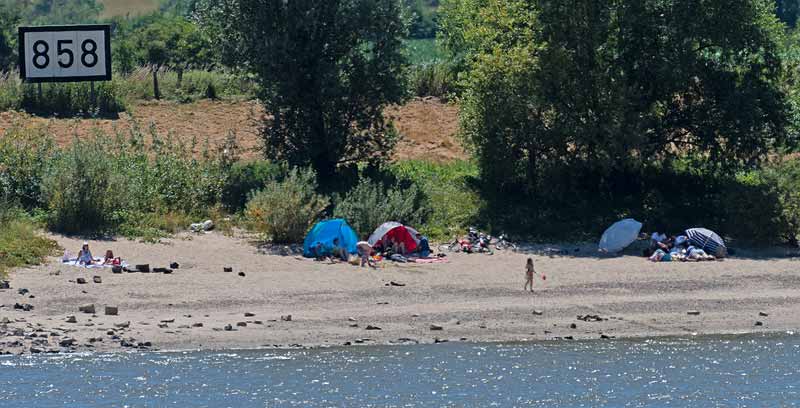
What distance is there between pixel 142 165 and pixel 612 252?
9692 millimetres

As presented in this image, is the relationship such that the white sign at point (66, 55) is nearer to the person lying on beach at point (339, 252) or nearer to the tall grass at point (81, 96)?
the tall grass at point (81, 96)

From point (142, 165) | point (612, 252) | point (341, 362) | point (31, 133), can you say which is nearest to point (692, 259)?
point (612, 252)

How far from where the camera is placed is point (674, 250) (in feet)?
92.3

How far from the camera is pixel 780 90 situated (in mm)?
31078

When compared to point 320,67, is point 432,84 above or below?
below

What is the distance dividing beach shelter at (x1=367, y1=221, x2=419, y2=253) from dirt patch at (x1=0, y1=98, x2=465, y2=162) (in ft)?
22.2

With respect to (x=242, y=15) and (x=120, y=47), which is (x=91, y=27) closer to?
(x=242, y=15)

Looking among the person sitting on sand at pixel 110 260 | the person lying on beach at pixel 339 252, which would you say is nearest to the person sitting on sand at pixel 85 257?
the person sitting on sand at pixel 110 260

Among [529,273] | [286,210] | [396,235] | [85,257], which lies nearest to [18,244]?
[85,257]

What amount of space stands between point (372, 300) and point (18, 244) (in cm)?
646

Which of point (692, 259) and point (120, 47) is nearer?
point (692, 259)

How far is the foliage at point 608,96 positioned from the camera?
30.2 metres

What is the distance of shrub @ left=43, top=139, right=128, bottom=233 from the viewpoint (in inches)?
1102

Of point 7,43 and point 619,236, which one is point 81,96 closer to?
point 7,43
